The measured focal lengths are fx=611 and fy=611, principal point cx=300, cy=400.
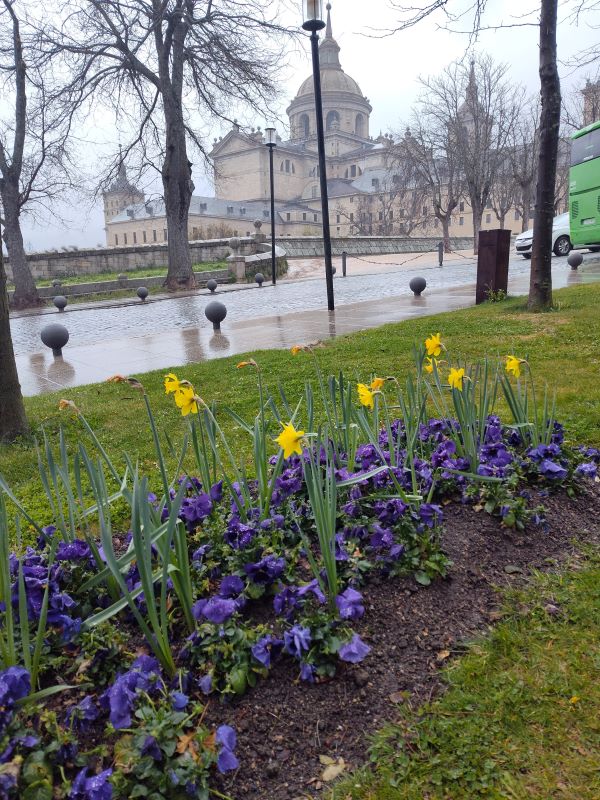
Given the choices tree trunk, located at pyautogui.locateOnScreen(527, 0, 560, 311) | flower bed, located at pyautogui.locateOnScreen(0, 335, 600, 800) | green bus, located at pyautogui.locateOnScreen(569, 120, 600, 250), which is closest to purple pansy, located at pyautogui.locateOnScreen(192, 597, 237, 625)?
flower bed, located at pyautogui.locateOnScreen(0, 335, 600, 800)

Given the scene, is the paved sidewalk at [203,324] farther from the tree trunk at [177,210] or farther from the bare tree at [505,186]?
the bare tree at [505,186]

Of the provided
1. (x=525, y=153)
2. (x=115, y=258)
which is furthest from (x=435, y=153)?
(x=115, y=258)

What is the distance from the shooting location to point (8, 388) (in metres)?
4.10

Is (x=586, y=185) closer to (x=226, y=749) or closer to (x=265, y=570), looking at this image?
(x=265, y=570)

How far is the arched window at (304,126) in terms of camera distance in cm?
9281

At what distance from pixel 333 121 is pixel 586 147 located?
85.1m

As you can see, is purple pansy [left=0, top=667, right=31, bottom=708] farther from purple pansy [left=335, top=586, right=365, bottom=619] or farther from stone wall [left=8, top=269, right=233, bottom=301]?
stone wall [left=8, top=269, right=233, bottom=301]

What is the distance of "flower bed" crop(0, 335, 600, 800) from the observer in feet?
4.55

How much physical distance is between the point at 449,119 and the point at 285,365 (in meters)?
38.6

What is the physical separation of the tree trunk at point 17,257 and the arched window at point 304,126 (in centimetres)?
8159

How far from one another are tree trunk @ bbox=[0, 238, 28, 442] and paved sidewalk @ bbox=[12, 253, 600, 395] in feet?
7.08

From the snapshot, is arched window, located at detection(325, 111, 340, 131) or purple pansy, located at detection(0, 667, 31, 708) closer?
purple pansy, located at detection(0, 667, 31, 708)

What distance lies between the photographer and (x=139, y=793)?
1286 mm

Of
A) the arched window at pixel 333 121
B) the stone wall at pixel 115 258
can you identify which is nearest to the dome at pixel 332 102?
the arched window at pixel 333 121
